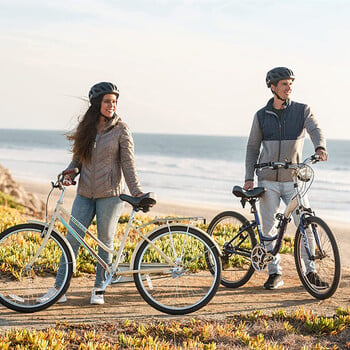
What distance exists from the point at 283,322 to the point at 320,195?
2125 centimetres

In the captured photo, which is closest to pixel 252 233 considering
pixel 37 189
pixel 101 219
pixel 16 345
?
pixel 101 219

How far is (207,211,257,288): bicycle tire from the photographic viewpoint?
6.16m

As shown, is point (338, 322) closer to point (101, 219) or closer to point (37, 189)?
point (101, 219)

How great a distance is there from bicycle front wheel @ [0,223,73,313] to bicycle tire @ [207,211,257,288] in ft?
6.50

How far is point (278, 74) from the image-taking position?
19.7 feet

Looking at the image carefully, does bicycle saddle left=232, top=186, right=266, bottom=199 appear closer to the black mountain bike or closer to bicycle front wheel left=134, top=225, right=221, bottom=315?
the black mountain bike

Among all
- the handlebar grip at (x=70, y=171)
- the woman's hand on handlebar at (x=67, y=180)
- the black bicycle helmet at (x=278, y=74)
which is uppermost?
the black bicycle helmet at (x=278, y=74)

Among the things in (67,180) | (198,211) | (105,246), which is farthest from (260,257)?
(198,211)

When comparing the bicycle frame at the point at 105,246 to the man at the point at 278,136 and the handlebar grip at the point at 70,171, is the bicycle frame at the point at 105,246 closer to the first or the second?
the handlebar grip at the point at 70,171

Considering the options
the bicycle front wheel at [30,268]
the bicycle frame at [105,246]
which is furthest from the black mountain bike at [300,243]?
the bicycle front wheel at [30,268]

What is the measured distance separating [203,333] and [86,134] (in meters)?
2.25

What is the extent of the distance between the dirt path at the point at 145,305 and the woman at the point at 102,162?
0.27m

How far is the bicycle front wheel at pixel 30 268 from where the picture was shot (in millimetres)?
5188

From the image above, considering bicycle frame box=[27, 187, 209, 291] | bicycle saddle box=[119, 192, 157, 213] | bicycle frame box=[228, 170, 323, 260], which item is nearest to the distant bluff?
bicycle frame box=[27, 187, 209, 291]
